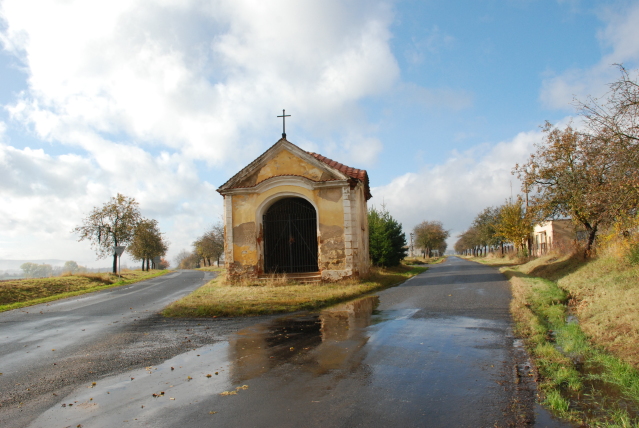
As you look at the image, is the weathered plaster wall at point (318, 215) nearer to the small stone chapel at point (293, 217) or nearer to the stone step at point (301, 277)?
the small stone chapel at point (293, 217)

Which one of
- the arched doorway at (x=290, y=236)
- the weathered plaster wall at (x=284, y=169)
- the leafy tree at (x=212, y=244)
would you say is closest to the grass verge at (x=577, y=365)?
the weathered plaster wall at (x=284, y=169)

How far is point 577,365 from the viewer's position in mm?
5559

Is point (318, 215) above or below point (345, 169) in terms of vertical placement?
below

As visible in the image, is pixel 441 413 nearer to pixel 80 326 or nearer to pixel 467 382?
pixel 467 382

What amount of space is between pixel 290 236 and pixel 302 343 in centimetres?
1295

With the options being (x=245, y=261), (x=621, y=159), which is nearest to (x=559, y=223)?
(x=245, y=261)

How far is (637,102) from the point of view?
854 centimetres

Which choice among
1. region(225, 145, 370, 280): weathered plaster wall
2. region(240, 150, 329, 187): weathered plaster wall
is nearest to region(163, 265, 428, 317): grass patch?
region(225, 145, 370, 280): weathered plaster wall

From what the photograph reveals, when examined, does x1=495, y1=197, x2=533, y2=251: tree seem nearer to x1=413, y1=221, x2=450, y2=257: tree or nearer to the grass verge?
the grass verge

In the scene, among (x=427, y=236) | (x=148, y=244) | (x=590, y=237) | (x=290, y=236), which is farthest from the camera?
(x=427, y=236)

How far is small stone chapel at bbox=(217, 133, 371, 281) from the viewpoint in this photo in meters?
18.3

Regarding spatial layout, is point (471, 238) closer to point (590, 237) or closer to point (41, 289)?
point (590, 237)

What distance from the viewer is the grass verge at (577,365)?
4051 millimetres

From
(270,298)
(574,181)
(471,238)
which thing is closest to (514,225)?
(574,181)
